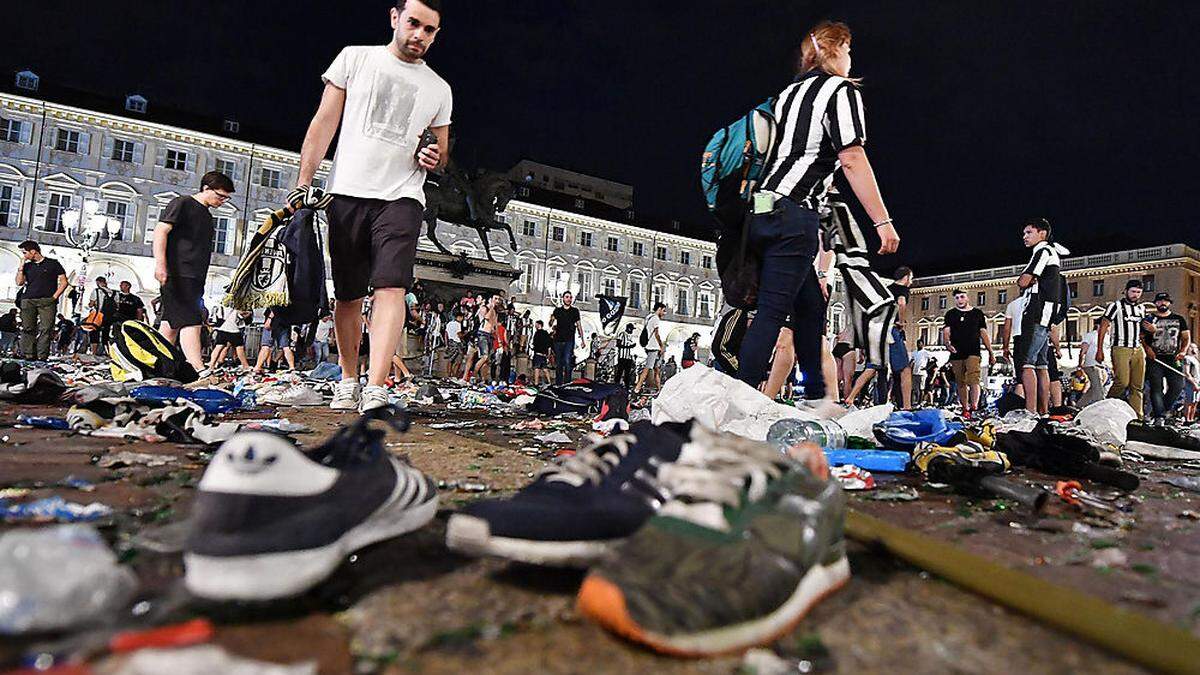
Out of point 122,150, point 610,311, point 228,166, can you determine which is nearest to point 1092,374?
point 610,311

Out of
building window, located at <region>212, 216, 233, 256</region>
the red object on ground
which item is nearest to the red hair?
the red object on ground

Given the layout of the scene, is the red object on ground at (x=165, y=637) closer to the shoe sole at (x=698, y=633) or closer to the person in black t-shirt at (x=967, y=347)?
the shoe sole at (x=698, y=633)

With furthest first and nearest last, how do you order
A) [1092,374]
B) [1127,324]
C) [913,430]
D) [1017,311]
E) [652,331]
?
[652,331] → [1092,374] → [1127,324] → [1017,311] → [913,430]

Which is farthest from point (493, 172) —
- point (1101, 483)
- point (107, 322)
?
point (1101, 483)

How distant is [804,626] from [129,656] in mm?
817

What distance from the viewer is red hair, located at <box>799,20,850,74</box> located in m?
3.60

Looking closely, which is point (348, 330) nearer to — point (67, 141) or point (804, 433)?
point (804, 433)

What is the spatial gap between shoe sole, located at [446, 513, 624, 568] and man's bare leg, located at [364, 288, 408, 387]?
2604mm

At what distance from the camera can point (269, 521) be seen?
89 cm

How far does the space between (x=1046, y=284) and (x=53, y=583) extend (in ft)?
24.5

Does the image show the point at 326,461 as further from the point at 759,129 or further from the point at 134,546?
the point at 759,129

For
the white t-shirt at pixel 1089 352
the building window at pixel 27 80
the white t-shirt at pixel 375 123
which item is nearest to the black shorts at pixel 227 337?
the white t-shirt at pixel 375 123

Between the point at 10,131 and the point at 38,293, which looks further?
the point at 10,131

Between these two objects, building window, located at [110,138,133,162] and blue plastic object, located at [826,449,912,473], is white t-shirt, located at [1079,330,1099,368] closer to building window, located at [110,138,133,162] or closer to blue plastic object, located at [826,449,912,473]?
blue plastic object, located at [826,449,912,473]
